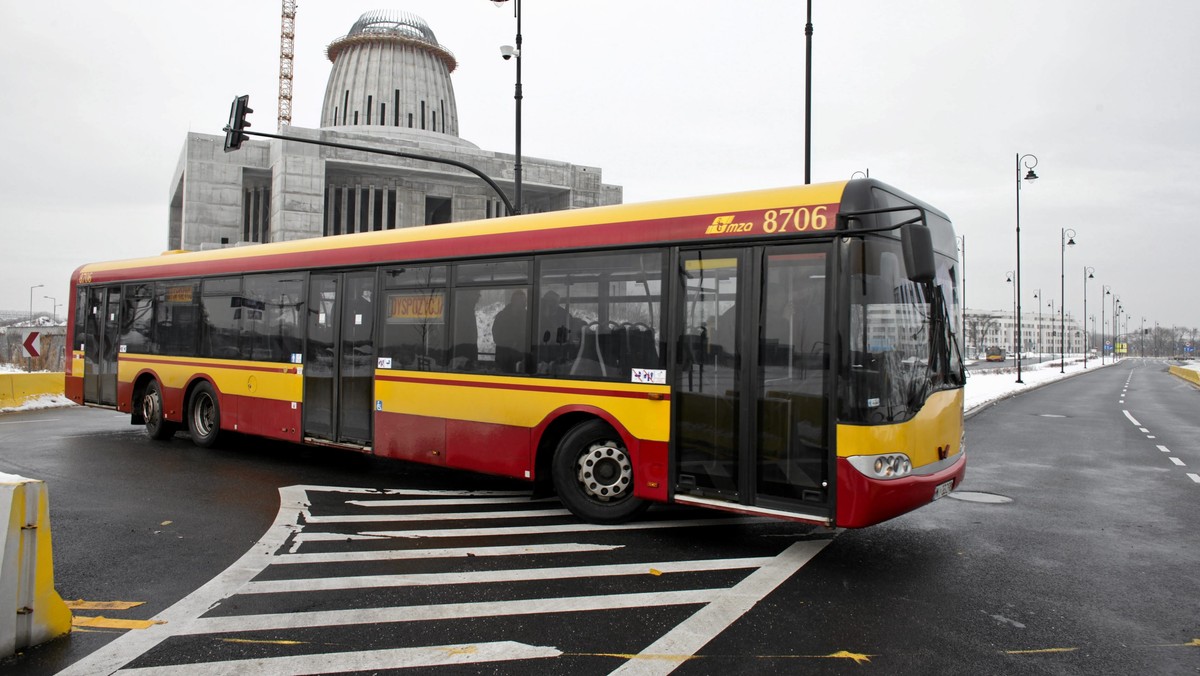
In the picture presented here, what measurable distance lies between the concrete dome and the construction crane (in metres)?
30.8

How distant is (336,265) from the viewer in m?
9.68

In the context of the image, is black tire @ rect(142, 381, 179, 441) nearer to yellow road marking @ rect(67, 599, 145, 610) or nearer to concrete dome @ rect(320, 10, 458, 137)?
yellow road marking @ rect(67, 599, 145, 610)

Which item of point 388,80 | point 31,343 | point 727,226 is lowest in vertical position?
point 31,343

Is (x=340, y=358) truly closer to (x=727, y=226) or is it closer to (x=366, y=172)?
(x=727, y=226)

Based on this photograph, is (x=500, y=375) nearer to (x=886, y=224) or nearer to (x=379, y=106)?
(x=886, y=224)

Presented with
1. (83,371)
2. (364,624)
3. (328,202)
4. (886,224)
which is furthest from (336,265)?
(328,202)

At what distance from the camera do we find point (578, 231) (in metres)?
7.38

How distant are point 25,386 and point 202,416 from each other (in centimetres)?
1045

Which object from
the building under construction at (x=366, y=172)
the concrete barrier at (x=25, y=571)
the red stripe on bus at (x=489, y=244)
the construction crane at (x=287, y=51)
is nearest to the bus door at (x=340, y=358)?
the red stripe on bus at (x=489, y=244)

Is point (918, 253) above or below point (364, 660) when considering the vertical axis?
above

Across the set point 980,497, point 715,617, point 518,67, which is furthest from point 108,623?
point 518,67

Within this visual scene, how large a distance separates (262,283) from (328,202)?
50.0 meters

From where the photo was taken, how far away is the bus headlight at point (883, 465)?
5.62 metres

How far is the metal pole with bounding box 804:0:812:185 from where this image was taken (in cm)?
1395
